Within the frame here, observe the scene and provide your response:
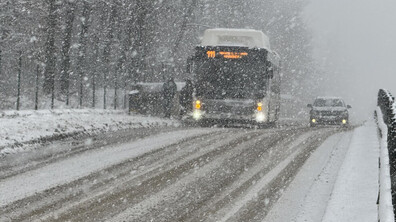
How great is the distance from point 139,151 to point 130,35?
29786mm

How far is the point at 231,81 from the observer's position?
2598 cm

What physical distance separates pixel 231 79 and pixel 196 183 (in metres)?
15.8

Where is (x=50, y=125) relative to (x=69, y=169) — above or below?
above

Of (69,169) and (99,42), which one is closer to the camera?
(69,169)

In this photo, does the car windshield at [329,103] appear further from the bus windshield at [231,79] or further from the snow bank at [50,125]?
the snow bank at [50,125]

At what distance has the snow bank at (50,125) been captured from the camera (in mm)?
14782

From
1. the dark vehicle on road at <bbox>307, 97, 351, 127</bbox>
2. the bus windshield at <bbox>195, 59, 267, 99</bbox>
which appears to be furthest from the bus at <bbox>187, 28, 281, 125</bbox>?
the dark vehicle on road at <bbox>307, 97, 351, 127</bbox>

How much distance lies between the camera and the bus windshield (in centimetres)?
2588

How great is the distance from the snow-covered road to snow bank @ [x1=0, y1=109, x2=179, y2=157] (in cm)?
130

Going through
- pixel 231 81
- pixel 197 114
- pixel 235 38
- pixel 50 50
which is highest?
pixel 235 38

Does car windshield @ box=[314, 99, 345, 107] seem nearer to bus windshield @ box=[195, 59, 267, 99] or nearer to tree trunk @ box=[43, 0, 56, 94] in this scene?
bus windshield @ box=[195, 59, 267, 99]

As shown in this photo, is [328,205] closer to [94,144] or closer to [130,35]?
[94,144]

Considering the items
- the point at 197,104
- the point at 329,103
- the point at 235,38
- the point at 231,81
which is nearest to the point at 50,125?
the point at 197,104

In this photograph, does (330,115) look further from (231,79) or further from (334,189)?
(334,189)
